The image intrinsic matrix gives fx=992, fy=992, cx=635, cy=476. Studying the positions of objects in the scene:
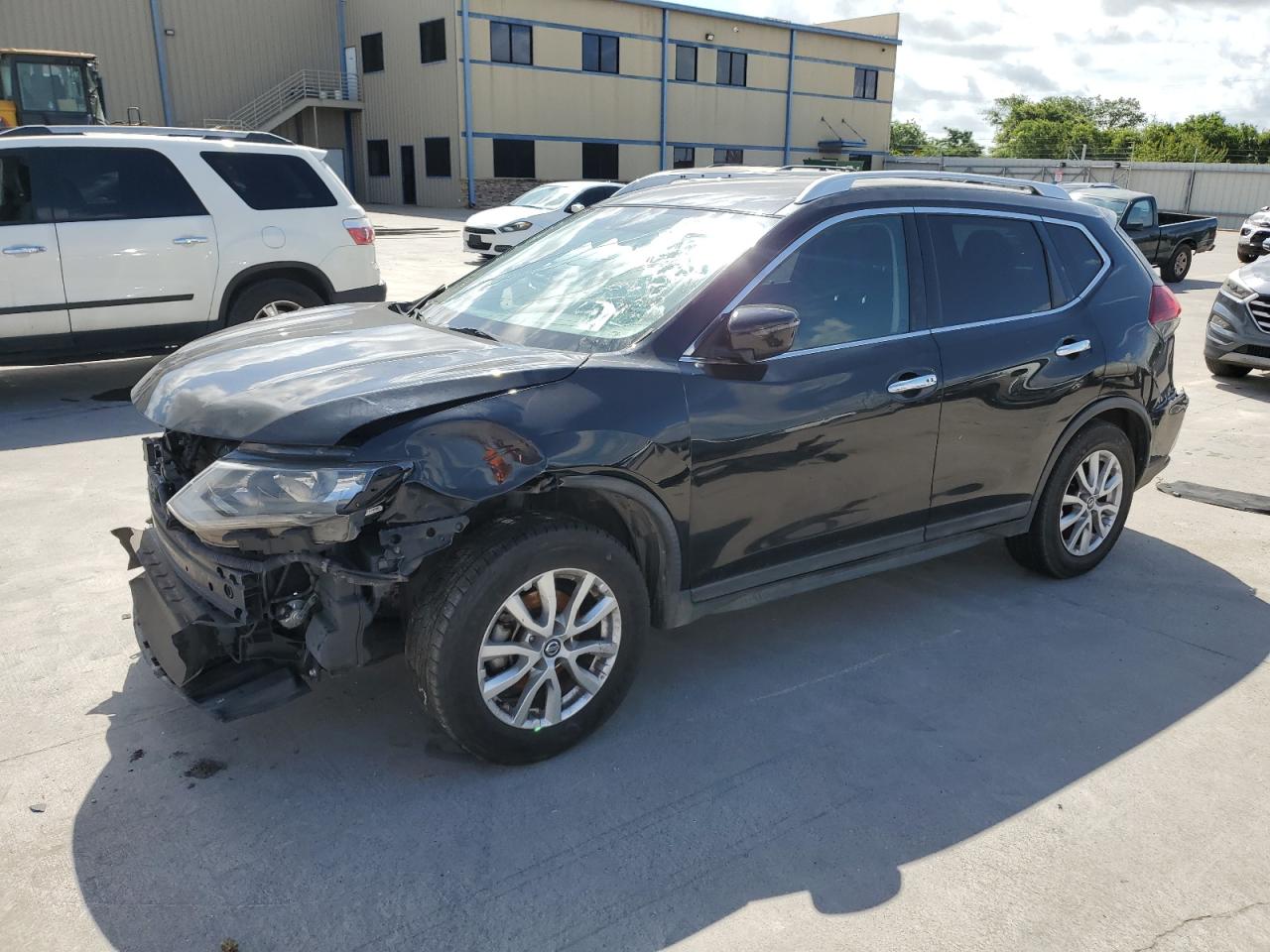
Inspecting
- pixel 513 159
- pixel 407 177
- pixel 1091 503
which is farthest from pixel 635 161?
pixel 1091 503

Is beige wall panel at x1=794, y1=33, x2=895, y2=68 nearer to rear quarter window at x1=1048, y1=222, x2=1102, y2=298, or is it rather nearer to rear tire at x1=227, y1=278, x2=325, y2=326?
rear tire at x1=227, y1=278, x2=325, y2=326

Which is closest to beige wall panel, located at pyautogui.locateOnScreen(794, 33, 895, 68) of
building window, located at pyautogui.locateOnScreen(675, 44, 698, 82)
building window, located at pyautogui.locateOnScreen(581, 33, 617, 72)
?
building window, located at pyautogui.locateOnScreen(675, 44, 698, 82)

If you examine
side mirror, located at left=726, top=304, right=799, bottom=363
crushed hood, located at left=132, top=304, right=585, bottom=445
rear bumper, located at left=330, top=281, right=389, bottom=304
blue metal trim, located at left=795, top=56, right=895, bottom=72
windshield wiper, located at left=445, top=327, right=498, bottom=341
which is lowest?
rear bumper, located at left=330, top=281, right=389, bottom=304

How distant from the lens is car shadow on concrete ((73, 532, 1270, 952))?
104 inches

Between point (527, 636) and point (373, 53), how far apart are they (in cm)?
3951

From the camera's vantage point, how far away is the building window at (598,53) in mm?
36812

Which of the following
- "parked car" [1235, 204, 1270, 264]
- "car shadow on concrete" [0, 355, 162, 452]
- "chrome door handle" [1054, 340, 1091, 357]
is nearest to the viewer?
"chrome door handle" [1054, 340, 1091, 357]

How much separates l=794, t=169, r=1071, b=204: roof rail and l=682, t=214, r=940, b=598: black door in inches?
5.5

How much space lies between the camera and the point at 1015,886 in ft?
9.08

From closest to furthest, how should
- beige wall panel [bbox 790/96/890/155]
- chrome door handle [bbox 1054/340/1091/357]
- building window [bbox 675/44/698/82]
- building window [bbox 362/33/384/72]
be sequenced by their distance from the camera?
1. chrome door handle [bbox 1054/340/1091/357]
2. building window [bbox 362/33/384/72]
3. building window [bbox 675/44/698/82]
4. beige wall panel [bbox 790/96/890/155]

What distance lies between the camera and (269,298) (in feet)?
27.1

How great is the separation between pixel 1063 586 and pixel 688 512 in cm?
246

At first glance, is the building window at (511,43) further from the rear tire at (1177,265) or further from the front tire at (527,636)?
the front tire at (527,636)

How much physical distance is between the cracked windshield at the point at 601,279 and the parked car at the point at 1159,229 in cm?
1587
